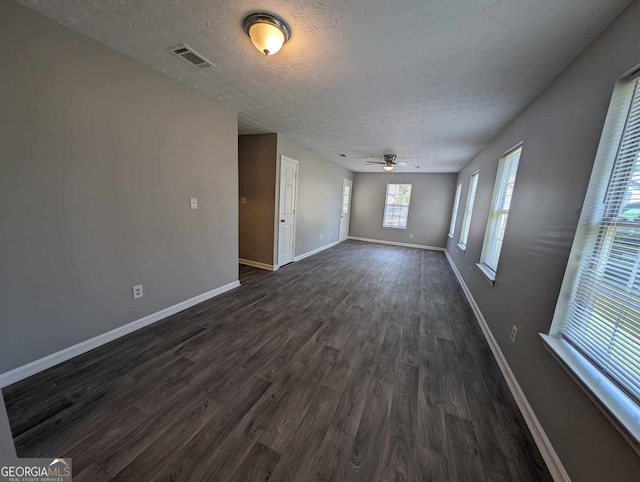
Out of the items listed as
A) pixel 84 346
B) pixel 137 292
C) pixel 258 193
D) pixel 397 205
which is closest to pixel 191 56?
pixel 137 292

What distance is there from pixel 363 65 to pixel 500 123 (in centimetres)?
211

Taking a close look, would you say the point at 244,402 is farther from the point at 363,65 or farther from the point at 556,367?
the point at 363,65

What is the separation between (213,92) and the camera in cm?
257

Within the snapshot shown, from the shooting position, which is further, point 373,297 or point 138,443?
point 373,297

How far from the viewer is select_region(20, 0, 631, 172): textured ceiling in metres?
1.33

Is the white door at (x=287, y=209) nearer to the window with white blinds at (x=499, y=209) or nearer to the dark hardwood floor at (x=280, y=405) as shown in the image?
the dark hardwood floor at (x=280, y=405)

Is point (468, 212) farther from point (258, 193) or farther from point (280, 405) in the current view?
point (280, 405)

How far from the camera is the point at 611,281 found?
3.78 feet

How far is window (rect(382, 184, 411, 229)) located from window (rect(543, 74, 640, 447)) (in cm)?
643

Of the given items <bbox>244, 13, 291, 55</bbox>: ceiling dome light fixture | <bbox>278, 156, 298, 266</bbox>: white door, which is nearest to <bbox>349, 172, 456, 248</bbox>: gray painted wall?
<bbox>278, 156, 298, 266</bbox>: white door

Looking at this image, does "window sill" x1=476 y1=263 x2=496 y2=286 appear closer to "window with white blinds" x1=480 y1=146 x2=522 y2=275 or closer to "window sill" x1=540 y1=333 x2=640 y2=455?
"window with white blinds" x1=480 y1=146 x2=522 y2=275

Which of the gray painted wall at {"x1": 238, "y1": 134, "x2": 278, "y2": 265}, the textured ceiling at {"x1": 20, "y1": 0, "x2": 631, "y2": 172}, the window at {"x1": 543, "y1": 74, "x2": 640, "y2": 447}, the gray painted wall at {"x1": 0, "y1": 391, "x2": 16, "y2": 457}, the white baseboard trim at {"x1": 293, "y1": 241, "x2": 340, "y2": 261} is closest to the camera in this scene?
the gray painted wall at {"x1": 0, "y1": 391, "x2": 16, "y2": 457}

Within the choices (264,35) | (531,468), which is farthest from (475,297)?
(264,35)

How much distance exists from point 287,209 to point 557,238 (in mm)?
3799
